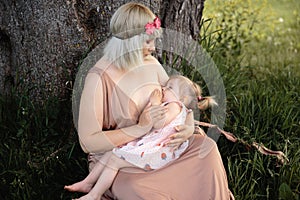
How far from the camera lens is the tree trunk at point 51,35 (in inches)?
142

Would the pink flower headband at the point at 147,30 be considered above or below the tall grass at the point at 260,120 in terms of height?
above

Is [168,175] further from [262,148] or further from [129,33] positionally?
[262,148]

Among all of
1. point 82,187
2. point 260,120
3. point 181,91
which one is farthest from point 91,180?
point 260,120

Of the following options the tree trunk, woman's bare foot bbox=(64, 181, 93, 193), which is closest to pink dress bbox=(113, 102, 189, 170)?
woman's bare foot bbox=(64, 181, 93, 193)

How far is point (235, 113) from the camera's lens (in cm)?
392

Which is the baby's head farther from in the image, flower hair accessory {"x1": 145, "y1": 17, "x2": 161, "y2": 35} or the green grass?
the green grass

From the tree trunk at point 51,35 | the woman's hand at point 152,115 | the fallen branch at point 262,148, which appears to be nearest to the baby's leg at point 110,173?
the woman's hand at point 152,115

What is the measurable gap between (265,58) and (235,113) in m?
1.78

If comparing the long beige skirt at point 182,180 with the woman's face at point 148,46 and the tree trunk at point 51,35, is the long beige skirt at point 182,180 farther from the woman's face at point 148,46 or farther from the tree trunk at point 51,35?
the tree trunk at point 51,35

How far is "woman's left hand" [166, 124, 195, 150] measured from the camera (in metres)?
2.85

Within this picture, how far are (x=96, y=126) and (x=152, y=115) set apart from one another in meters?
0.28

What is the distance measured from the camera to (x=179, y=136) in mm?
2881

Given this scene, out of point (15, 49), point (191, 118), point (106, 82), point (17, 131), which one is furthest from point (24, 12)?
point (191, 118)

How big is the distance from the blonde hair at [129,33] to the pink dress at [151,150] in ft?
0.96
